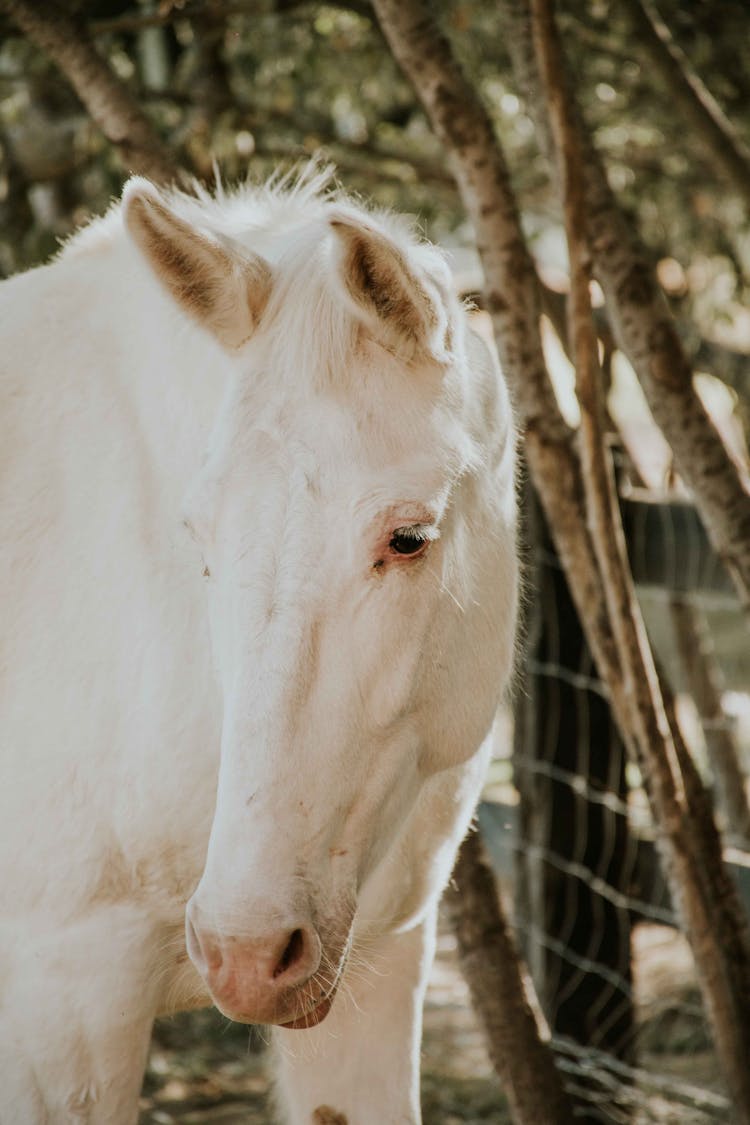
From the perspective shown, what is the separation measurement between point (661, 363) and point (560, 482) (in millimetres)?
357

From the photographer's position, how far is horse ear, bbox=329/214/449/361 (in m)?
1.57

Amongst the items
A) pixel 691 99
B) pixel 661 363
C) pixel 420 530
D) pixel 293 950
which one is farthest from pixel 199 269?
pixel 691 99

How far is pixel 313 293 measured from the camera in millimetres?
1711

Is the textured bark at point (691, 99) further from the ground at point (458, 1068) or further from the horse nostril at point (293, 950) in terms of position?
the horse nostril at point (293, 950)

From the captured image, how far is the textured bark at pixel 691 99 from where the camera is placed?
356 cm

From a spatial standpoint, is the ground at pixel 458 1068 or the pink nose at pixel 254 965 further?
the ground at pixel 458 1068

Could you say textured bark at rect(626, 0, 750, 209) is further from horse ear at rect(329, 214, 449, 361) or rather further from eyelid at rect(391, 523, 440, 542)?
eyelid at rect(391, 523, 440, 542)

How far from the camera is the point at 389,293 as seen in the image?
1.66 metres

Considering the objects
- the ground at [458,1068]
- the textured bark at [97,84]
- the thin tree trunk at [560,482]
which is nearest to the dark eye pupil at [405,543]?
the thin tree trunk at [560,482]

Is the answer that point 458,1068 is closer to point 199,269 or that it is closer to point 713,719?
point 713,719

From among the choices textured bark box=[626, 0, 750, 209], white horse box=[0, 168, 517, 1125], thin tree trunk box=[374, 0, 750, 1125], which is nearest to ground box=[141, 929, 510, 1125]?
thin tree trunk box=[374, 0, 750, 1125]

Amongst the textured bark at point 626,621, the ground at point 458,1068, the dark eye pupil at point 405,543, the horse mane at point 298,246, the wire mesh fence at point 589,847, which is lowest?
the ground at point 458,1068

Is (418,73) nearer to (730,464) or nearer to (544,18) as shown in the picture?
(544,18)

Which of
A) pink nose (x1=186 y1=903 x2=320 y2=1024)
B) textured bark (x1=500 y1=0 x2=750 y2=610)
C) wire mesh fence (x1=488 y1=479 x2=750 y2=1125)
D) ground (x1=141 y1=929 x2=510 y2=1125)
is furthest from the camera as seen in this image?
ground (x1=141 y1=929 x2=510 y2=1125)
